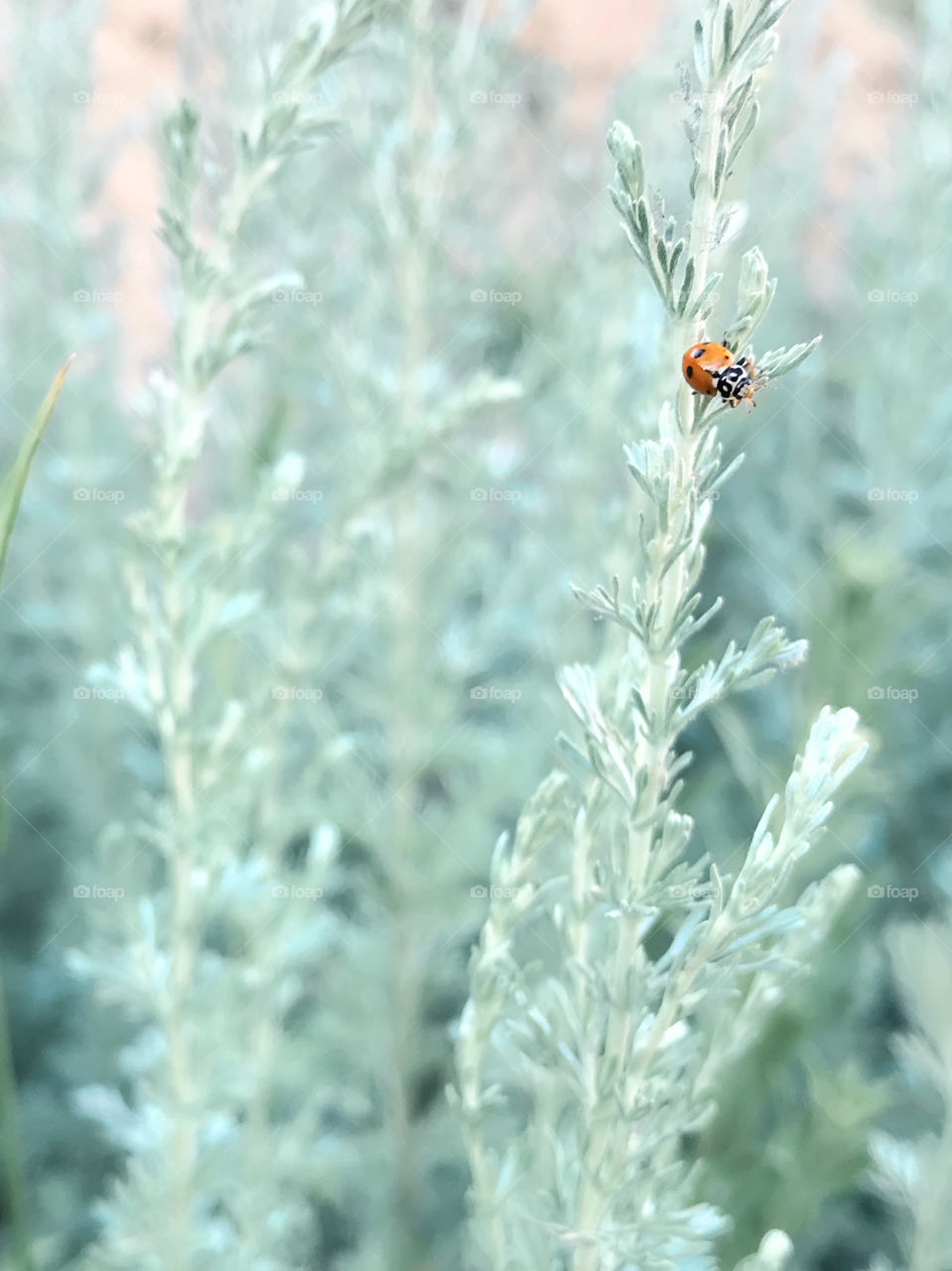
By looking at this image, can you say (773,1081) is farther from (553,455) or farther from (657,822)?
(553,455)

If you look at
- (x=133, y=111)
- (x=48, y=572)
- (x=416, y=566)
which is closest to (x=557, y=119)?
(x=133, y=111)

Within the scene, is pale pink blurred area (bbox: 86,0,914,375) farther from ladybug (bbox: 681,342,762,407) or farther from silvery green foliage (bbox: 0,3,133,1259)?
ladybug (bbox: 681,342,762,407)

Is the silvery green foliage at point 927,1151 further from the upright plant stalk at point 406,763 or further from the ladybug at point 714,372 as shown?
the upright plant stalk at point 406,763

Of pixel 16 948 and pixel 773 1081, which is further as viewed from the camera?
pixel 16 948

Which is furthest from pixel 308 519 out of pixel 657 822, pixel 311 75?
pixel 657 822

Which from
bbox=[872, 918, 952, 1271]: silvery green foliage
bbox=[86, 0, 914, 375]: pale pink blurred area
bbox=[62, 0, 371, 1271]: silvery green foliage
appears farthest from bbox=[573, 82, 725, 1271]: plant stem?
bbox=[86, 0, 914, 375]: pale pink blurred area

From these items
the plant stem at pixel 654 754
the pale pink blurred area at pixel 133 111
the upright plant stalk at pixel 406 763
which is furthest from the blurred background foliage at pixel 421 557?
the plant stem at pixel 654 754
